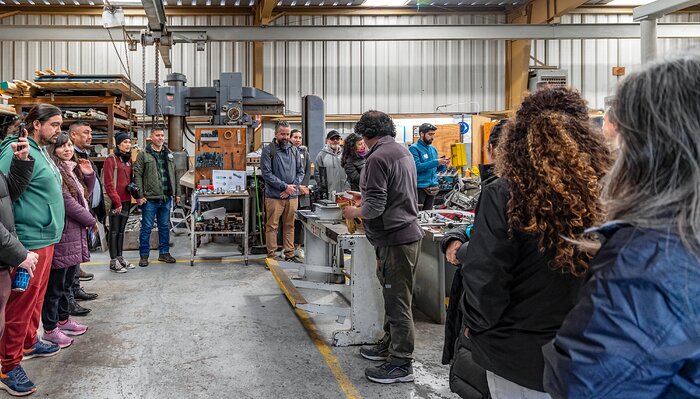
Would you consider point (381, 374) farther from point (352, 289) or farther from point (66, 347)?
point (66, 347)

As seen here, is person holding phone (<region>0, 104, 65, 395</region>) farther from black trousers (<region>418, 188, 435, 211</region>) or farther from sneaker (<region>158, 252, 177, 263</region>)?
black trousers (<region>418, 188, 435, 211</region>)

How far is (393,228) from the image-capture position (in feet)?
9.52

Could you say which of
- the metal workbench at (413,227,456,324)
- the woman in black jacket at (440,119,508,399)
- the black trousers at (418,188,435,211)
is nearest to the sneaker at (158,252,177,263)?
the black trousers at (418,188,435,211)

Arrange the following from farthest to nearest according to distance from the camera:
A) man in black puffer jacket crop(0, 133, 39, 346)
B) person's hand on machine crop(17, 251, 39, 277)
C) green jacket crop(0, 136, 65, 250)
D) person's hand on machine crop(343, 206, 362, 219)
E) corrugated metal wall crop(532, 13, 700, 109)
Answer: corrugated metal wall crop(532, 13, 700, 109) → person's hand on machine crop(343, 206, 362, 219) → green jacket crop(0, 136, 65, 250) → person's hand on machine crop(17, 251, 39, 277) → man in black puffer jacket crop(0, 133, 39, 346)

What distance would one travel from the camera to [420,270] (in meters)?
4.30

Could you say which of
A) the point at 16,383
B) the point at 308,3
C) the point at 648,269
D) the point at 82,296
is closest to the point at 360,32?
the point at 308,3

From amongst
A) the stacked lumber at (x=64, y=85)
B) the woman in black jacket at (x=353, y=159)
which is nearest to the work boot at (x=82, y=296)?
the woman in black jacket at (x=353, y=159)

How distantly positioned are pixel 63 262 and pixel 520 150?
300 cm

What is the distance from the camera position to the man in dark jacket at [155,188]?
5777mm

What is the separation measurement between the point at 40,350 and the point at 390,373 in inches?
83.9

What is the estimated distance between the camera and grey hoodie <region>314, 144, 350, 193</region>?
6.19 m

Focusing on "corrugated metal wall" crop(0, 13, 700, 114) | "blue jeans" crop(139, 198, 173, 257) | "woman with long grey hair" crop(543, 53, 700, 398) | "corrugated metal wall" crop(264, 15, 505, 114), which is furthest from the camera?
"corrugated metal wall" crop(264, 15, 505, 114)

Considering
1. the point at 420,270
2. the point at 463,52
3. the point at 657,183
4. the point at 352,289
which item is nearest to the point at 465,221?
the point at 420,270

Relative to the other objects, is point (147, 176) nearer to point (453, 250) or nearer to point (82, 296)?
point (82, 296)
